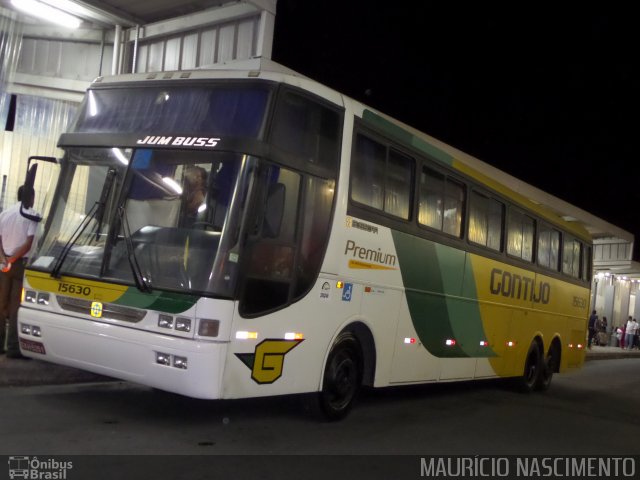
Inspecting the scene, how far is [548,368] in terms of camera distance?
14.0 meters

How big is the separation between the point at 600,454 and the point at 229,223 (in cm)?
486

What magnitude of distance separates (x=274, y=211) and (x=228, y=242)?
607 millimetres

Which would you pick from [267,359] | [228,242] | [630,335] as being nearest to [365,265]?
[267,359]

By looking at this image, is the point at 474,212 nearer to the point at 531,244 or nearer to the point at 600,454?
the point at 531,244

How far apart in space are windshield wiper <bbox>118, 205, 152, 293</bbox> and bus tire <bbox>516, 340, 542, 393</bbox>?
8.83 metres

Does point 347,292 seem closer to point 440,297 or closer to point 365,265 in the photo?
point 365,265

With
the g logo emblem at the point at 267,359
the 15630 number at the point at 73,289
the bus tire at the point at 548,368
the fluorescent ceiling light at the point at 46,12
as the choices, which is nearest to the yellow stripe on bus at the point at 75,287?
the 15630 number at the point at 73,289

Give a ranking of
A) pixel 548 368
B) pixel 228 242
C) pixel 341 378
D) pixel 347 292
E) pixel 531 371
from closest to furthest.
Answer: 1. pixel 228 242
2. pixel 347 292
3. pixel 341 378
4. pixel 531 371
5. pixel 548 368

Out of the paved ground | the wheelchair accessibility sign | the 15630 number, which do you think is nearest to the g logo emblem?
the wheelchair accessibility sign

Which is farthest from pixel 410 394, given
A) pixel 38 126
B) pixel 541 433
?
pixel 38 126

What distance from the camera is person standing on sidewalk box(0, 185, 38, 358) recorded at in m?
8.53

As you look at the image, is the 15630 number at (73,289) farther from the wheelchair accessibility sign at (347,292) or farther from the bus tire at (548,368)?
the bus tire at (548,368)

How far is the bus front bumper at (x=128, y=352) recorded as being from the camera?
5.81 metres

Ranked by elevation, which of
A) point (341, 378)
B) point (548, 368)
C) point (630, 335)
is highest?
point (630, 335)
